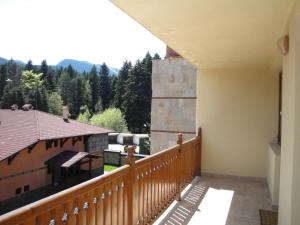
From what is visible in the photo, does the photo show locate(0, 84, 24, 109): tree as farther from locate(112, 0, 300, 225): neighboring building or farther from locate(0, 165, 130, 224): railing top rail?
locate(0, 165, 130, 224): railing top rail

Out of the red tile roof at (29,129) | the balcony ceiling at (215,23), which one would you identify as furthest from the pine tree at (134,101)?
the balcony ceiling at (215,23)

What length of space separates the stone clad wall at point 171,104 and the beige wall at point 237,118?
740cm

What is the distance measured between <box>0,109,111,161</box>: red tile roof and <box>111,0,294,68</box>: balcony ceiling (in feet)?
41.5

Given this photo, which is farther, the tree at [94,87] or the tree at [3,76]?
the tree at [94,87]

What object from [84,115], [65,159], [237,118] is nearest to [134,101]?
[84,115]

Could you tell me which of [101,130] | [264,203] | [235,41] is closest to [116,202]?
[235,41]

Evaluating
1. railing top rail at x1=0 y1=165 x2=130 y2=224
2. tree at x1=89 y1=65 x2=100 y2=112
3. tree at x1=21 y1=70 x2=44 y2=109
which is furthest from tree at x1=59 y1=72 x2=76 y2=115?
railing top rail at x1=0 y1=165 x2=130 y2=224

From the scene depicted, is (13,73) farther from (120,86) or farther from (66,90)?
(120,86)

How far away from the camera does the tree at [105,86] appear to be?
5112 centimetres

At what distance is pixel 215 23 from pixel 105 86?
4970 cm

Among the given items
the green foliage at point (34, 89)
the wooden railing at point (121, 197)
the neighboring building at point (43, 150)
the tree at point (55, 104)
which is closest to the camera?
the wooden railing at point (121, 197)

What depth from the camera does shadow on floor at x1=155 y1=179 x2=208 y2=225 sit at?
3.82 meters

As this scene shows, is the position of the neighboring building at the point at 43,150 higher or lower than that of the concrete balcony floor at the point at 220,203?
lower

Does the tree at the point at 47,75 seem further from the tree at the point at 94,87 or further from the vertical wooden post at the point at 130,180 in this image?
the vertical wooden post at the point at 130,180
